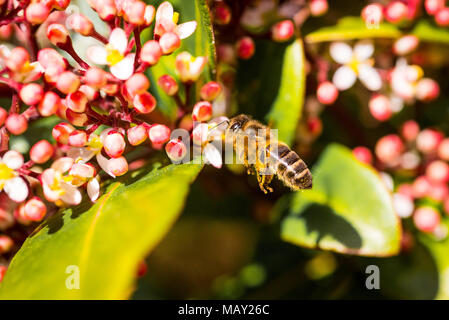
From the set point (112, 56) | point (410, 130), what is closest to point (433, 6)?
point (410, 130)

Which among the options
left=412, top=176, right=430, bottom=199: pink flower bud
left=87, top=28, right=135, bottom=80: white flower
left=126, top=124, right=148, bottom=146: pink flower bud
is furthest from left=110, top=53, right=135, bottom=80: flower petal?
left=412, top=176, right=430, bottom=199: pink flower bud

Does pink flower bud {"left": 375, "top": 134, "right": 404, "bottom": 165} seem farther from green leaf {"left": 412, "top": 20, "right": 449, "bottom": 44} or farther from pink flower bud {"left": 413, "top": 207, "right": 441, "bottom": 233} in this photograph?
green leaf {"left": 412, "top": 20, "right": 449, "bottom": 44}

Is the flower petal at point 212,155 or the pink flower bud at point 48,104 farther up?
the pink flower bud at point 48,104

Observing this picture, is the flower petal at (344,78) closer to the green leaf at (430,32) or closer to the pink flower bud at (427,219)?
the green leaf at (430,32)

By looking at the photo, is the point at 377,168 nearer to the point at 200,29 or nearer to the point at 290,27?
the point at 290,27

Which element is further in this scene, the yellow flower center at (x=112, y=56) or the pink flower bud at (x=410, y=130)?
the pink flower bud at (x=410, y=130)

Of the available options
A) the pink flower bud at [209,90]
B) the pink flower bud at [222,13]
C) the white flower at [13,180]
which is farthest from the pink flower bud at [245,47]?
the white flower at [13,180]
